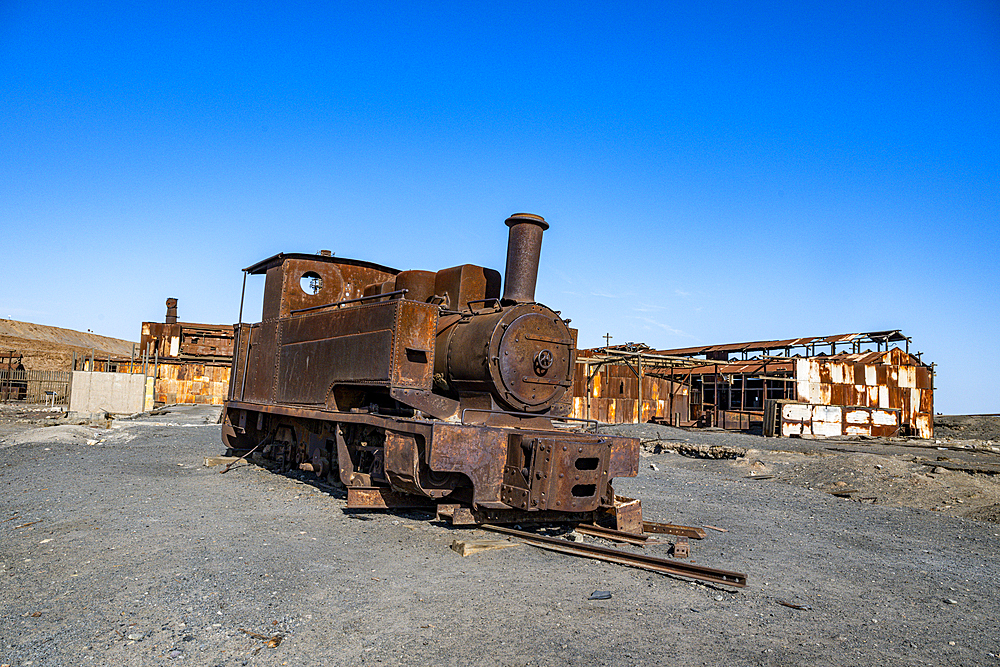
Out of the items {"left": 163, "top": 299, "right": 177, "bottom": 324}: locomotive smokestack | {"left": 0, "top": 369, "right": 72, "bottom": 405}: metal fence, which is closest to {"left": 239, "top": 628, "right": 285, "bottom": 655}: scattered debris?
{"left": 0, "top": 369, "right": 72, "bottom": 405}: metal fence

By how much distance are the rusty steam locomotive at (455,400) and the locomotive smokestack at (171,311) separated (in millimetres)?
25740

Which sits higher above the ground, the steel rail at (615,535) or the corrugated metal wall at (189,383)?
the corrugated metal wall at (189,383)

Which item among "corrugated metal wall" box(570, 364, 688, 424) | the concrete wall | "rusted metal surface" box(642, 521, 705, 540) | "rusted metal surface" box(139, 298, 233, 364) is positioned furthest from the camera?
"rusted metal surface" box(139, 298, 233, 364)

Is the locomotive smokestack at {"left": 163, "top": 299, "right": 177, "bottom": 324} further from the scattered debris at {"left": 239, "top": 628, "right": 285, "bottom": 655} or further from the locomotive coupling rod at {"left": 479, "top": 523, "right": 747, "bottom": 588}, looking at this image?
the scattered debris at {"left": 239, "top": 628, "right": 285, "bottom": 655}

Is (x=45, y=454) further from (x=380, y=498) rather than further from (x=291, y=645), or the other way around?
(x=291, y=645)

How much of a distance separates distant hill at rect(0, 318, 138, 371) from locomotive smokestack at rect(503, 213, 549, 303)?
2334 centimetres

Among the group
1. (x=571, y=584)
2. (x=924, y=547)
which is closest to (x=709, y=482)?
(x=924, y=547)

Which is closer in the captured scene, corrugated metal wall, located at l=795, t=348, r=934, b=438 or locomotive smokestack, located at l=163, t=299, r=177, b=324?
corrugated metal wall, located at l=795, t=348, r=934, b=438

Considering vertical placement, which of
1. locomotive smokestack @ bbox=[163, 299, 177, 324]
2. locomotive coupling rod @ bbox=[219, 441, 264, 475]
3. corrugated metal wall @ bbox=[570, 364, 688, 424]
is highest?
locomotive smokestack @ bbox=[163, 299, 177, 324]

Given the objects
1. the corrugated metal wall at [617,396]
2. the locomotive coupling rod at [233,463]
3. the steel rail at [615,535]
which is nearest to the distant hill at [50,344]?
the corrugated metal wall at [617,396]

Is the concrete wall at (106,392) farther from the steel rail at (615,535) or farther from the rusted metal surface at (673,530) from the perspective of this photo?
→ the rusted metal surface at (673,530)

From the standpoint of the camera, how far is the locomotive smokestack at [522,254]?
7117 mm

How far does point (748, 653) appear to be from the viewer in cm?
340

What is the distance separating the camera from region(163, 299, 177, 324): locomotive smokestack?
31641 mm
